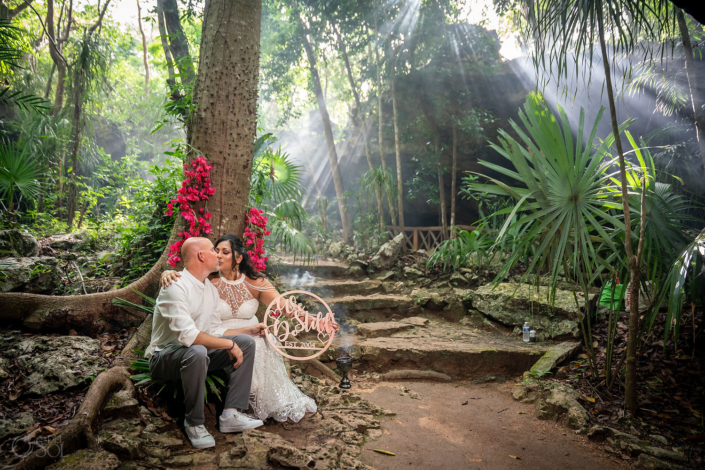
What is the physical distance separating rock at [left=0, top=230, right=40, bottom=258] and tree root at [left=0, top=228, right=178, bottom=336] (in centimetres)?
103

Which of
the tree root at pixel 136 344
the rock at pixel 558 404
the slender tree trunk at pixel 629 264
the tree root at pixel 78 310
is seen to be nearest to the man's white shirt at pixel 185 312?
the tree root at pixel 136 344

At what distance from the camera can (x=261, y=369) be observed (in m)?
2.38

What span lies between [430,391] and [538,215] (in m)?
1.97

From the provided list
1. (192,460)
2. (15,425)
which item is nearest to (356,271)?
(192,460)

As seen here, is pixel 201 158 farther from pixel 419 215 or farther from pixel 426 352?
pixel 419 215

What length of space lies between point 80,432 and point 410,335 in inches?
143

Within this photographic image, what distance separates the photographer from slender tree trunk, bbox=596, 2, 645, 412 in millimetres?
2566

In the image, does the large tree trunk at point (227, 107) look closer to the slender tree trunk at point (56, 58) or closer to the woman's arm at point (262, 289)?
the woman's arm at point (262, 289)

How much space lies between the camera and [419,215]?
11.8 meters

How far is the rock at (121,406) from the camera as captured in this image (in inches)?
78.1

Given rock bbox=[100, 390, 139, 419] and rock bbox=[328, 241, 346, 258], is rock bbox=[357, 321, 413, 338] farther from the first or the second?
rock bbox=[328, 241, 346, 258]

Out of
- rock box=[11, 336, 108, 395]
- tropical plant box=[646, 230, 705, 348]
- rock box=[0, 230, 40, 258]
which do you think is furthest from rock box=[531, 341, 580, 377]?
rock box=[0, 230, 40, 258]

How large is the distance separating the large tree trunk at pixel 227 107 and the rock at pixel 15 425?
4.87 feet
